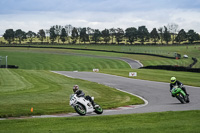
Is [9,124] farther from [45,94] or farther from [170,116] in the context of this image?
[45,94]

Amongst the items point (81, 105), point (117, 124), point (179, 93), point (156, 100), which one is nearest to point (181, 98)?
point (179, 93)

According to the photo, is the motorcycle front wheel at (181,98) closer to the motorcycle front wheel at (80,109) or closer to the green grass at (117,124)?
the green grass at (117,124)

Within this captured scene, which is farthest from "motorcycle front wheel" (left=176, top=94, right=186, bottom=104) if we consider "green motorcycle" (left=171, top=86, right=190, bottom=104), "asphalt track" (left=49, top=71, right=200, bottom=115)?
"asphalt track" (left=49, top=71, right=200, bottom=115)

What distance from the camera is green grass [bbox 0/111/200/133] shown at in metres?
11.7

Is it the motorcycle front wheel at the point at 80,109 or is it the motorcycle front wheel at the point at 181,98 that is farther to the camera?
the motorcycle front wheel at the point at 181,98

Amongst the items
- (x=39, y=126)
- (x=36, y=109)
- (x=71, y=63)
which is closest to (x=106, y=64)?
(x=71, y=63)

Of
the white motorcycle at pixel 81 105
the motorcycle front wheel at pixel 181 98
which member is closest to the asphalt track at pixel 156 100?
the motorcycle front wheel at pixel 181 98

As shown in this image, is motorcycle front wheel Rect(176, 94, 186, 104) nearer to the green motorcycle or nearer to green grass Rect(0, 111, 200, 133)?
the green motorcycle

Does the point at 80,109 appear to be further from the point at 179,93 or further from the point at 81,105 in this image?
the point at 179,93

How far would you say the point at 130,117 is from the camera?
1495 centimetres

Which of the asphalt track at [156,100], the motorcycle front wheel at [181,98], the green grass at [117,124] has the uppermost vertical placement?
the green grass at [117,124]

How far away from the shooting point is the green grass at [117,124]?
11.7 meters

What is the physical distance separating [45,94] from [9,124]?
1151 centimetres

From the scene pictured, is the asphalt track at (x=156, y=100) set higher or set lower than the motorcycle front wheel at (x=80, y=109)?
lower
